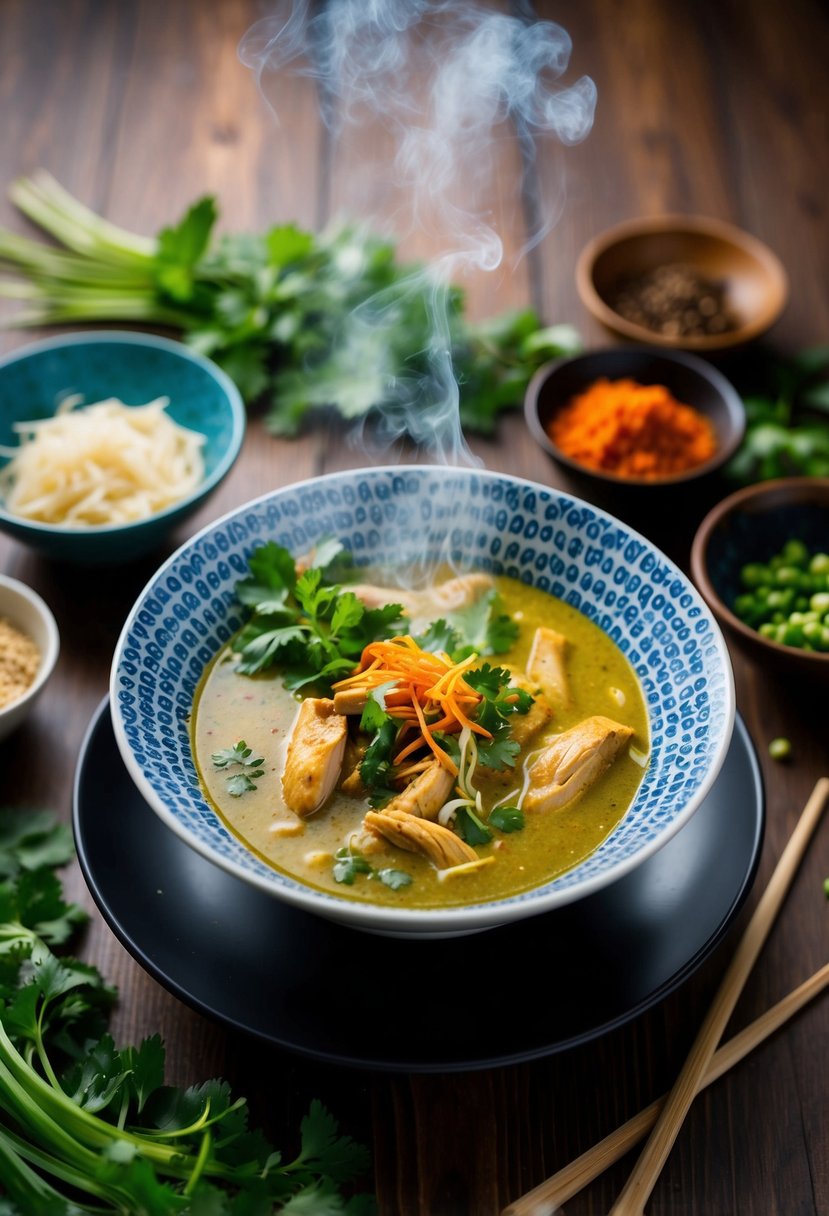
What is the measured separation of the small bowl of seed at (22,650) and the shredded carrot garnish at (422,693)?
91 cm

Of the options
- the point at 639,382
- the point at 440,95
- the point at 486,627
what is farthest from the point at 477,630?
the point at 440,95

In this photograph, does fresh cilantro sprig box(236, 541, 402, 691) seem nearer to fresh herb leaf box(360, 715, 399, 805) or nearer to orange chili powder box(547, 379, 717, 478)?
fresh herb leaf box(360, 715, 399, 805)

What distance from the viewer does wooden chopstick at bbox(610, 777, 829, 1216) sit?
7.33ft

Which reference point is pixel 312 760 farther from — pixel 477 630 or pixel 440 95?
pixel 440 95

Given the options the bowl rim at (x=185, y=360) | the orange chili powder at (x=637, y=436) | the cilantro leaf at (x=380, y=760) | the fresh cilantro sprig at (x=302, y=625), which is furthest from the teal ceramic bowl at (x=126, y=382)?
the cilantro leaf at (x=380, y=760)

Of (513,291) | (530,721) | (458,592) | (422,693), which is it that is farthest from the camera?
(513,291)

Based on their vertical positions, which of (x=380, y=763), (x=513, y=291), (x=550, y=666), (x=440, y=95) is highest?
(x=440, y=95)

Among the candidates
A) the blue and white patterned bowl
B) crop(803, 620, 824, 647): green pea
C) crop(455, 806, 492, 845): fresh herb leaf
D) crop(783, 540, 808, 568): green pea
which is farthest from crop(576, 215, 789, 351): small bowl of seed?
crop(455, 806, 492, 845): fresh herb leaf

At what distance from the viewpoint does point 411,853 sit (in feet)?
7.69

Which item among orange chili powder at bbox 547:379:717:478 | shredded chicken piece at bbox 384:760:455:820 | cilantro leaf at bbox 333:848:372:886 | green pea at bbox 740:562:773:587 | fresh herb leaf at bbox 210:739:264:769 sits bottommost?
cilantro leaf at bbox 333:848:372:886

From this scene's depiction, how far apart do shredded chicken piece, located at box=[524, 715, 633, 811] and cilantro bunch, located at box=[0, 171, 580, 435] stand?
167 cm

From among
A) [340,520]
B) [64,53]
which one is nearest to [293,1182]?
[340,520]

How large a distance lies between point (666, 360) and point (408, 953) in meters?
2.37

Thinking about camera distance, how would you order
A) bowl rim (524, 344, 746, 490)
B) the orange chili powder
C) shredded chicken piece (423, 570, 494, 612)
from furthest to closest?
the orange chili powder
bowl rim (524, 344, 746, 490)
shredded chicken piece (423, 570, 494, 612)
